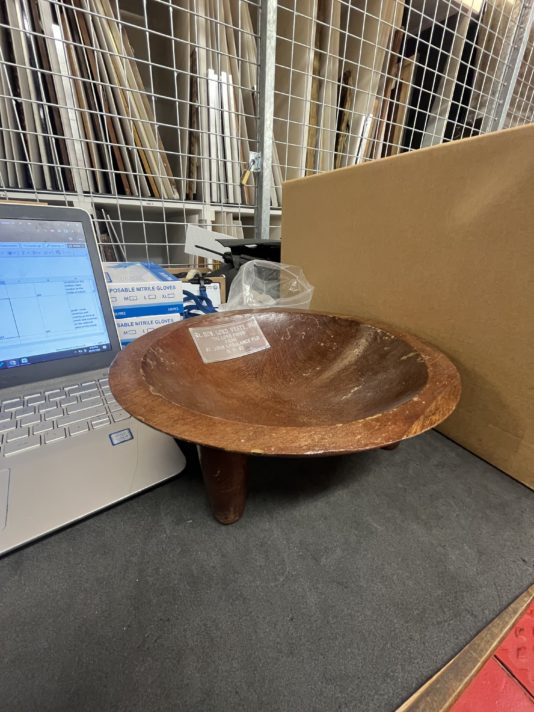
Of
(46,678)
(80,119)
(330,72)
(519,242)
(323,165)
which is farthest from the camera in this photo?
(323,165)

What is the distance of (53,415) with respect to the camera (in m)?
0.37

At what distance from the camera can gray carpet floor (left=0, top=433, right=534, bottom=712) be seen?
19cm

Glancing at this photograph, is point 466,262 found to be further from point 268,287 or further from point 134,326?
point 134,326

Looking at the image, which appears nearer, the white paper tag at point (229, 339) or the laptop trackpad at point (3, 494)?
the laptop trackpad at point (3, 494)

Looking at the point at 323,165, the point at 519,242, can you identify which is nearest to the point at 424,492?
the point at 519,242

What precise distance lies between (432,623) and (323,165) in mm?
1116

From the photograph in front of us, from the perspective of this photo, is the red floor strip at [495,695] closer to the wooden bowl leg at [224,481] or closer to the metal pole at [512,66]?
the wooden bowl leg at [224,481]

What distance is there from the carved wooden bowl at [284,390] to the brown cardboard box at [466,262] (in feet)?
0.24

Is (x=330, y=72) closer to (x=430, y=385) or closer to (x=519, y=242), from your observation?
(x=519, y=242)

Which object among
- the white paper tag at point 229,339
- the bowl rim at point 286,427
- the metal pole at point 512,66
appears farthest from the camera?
the metal pole at point 512,66

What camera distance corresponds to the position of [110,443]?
1.13 ft

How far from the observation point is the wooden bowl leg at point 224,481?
261 mm

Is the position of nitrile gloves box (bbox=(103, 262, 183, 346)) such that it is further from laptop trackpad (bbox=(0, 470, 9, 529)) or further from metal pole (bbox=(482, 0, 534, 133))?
metal pole (bbox=(482, 0, 534, 133))

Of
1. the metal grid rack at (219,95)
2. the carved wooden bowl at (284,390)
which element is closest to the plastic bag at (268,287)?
the carved wooden bowl at (284,390)
